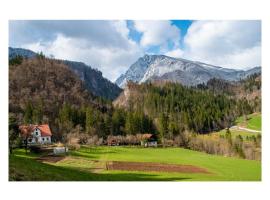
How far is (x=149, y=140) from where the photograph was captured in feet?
52.3

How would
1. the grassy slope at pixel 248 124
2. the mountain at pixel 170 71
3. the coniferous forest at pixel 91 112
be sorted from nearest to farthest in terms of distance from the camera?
the coniferous forest at pixel 91 112
the grassy slope at pixel 248 124
the mountain at pixel 170 71

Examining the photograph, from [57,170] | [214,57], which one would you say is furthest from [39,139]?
[214,57]

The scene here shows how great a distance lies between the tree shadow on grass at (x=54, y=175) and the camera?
9.69 metres

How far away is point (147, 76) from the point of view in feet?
96.5

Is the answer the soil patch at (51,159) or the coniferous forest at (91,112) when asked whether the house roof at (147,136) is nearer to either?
the coniferous forest at (91,112)

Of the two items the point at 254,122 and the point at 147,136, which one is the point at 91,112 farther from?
the point at 254,122

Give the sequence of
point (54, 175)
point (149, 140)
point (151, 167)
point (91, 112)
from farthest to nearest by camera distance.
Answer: point (91, 112), point (149, 140), point (151, 167), point (54, 175)

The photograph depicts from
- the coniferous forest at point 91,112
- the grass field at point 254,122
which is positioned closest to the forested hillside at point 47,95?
the coniferous forest at point 91,112

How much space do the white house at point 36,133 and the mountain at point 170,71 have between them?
4.81m

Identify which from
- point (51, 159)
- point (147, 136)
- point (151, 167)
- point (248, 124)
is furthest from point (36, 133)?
point (248, 124)

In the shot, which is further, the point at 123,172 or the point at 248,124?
the point at 248,124

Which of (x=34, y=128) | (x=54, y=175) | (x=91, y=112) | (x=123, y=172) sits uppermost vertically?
(x=91, y=112)

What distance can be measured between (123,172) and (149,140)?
14.4 ft
